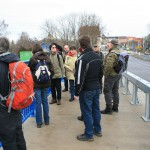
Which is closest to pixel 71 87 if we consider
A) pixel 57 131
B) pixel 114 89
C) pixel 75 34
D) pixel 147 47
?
pixel 114 89

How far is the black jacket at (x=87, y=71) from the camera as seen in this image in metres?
4.18

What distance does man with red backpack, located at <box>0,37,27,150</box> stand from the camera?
288 centimetres

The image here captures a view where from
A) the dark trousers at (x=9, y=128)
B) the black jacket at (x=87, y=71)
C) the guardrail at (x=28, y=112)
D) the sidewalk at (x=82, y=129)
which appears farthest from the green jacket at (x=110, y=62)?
the dark trousers at (x=9, y=128)

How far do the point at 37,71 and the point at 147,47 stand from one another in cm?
9981

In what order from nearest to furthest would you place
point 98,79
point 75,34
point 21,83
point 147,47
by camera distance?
point 21,83 < point 98,79 < point 75,34 < point 147,47

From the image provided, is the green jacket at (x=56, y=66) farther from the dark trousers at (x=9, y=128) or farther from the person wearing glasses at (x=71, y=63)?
the dark trousers at (x=9, y=128)

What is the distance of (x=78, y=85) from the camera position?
4.23 meters

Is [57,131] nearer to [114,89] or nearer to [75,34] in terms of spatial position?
[114,89]

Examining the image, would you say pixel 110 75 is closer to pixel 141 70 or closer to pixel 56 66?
pixel 56 66

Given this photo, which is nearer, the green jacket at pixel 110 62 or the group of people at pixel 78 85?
the group of people at pixel 78 85

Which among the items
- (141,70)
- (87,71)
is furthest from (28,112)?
(141,70)

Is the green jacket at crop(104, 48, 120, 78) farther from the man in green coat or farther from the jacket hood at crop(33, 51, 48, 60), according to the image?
the jacket hood at crop(33, 51, 48, 60)

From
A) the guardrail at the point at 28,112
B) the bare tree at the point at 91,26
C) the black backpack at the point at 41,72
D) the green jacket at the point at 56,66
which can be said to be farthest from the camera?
the bare tree at the point at 91,26

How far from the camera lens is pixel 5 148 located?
3.09m
